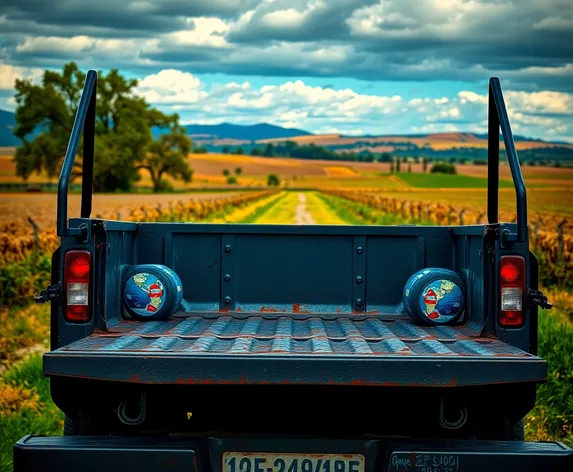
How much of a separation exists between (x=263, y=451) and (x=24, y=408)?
4.38 meters

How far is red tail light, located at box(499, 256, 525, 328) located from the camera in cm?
484

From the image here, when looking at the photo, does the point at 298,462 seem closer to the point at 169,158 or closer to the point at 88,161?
the point at 88,161

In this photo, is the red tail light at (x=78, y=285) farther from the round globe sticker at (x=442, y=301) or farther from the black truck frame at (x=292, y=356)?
the round globe sticker at (x=442, y=301)

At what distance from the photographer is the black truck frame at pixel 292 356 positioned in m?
4.20

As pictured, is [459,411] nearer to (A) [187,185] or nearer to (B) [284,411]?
(B) [284,411]

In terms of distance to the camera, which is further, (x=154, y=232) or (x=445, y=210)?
(x=445, y=210)

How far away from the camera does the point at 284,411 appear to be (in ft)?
15.2

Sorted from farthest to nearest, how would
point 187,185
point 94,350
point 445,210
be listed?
point 187,185, point 445,210, point 94,350

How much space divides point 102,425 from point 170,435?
0.44 metres

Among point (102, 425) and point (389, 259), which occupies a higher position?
point (389, 259)

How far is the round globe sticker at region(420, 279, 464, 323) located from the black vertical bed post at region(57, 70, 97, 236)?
1.83 metres

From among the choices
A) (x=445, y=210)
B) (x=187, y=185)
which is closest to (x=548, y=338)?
(x=445, y=210)

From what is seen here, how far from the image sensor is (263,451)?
4.29 m

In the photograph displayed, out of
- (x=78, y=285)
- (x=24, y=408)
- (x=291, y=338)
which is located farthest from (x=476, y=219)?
(x=78, y=285)
